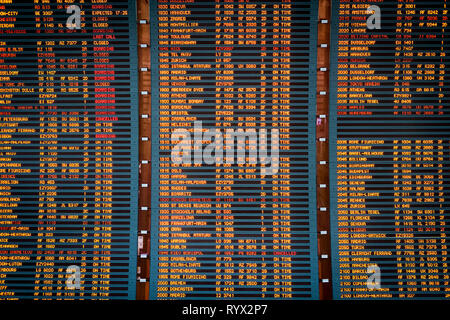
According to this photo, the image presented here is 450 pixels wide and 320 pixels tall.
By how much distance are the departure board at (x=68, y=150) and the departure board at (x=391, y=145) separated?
2.42 metres

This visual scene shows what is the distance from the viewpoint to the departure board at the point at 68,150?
4086mm

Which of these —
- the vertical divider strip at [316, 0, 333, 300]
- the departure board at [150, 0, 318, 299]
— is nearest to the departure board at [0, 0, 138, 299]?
the departure board at [150, 0, 318, 299]

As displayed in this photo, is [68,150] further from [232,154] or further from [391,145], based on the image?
[391,145]

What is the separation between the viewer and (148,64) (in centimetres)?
414

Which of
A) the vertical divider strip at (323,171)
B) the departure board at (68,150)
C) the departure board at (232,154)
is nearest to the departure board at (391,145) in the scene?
the vertical divider strip at (323,171)

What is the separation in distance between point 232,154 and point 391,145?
181 cm

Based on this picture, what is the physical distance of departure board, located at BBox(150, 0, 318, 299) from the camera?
13.4 ft

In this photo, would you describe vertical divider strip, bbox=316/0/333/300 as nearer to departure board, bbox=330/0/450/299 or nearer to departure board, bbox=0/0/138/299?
departure board, bbox=330/0/450/299

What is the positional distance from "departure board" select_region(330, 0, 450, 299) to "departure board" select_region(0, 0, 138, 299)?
95.2 inches

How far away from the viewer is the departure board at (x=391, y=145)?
13.3ft

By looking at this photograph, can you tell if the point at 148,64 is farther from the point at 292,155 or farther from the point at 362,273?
the point at 362,273

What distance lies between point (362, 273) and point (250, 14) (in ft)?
10.5

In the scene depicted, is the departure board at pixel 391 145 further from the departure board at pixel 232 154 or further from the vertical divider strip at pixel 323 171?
the departure board at pixel 232 154

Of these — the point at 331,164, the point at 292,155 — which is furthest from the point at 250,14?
the point at 331,164
